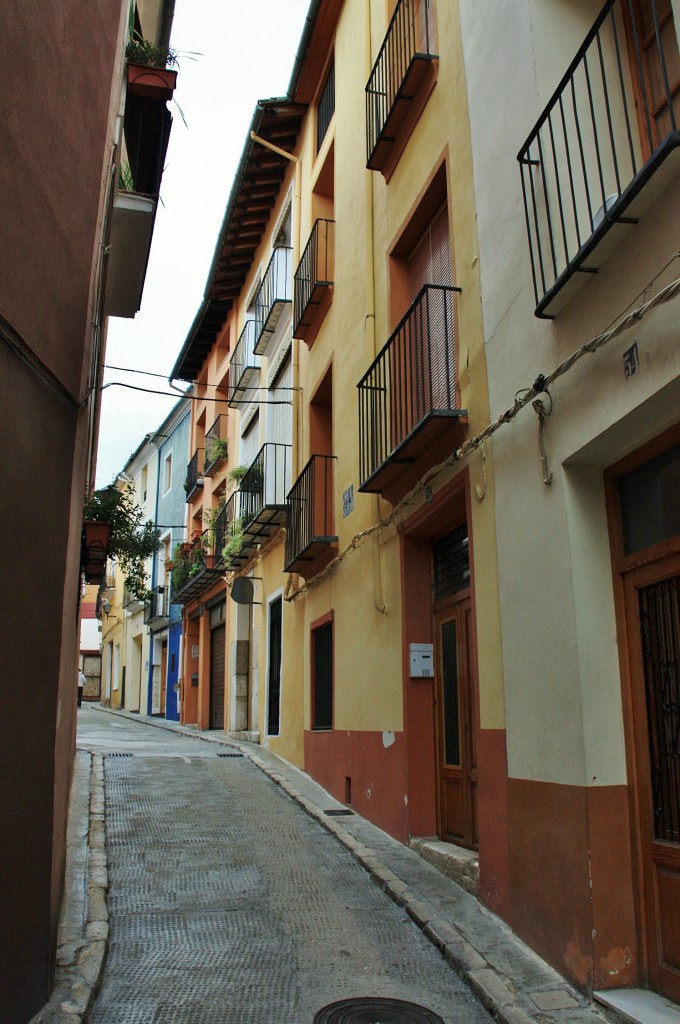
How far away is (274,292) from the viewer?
48.0 ft

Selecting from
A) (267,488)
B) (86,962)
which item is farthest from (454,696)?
(267,488)

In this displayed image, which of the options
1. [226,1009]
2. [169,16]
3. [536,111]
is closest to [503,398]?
[536,111]

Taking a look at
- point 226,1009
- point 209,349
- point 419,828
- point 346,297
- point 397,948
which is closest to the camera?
point 226,1009

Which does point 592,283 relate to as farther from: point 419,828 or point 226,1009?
point 419,828

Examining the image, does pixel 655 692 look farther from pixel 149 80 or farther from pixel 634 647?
pixel 149 80

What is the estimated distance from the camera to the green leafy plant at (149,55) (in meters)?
7.49

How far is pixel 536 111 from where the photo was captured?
5.41 metres

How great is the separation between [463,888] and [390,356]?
14.3 feet

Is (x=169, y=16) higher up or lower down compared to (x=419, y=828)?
higher up

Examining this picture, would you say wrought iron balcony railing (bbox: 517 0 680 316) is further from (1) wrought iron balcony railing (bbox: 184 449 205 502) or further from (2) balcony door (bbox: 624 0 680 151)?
(1) wrought iron balcony railing (bbox: 184 449 205 502)

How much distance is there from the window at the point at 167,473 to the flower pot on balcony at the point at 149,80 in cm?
1961

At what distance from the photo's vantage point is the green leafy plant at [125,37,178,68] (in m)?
7.49

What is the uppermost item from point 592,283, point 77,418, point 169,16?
point 169,16

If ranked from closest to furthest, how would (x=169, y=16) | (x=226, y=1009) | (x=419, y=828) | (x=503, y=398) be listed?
(x=226, y=1009) < (x=503, y=398) < (x=419, y=828) < (x=169, y=16)
